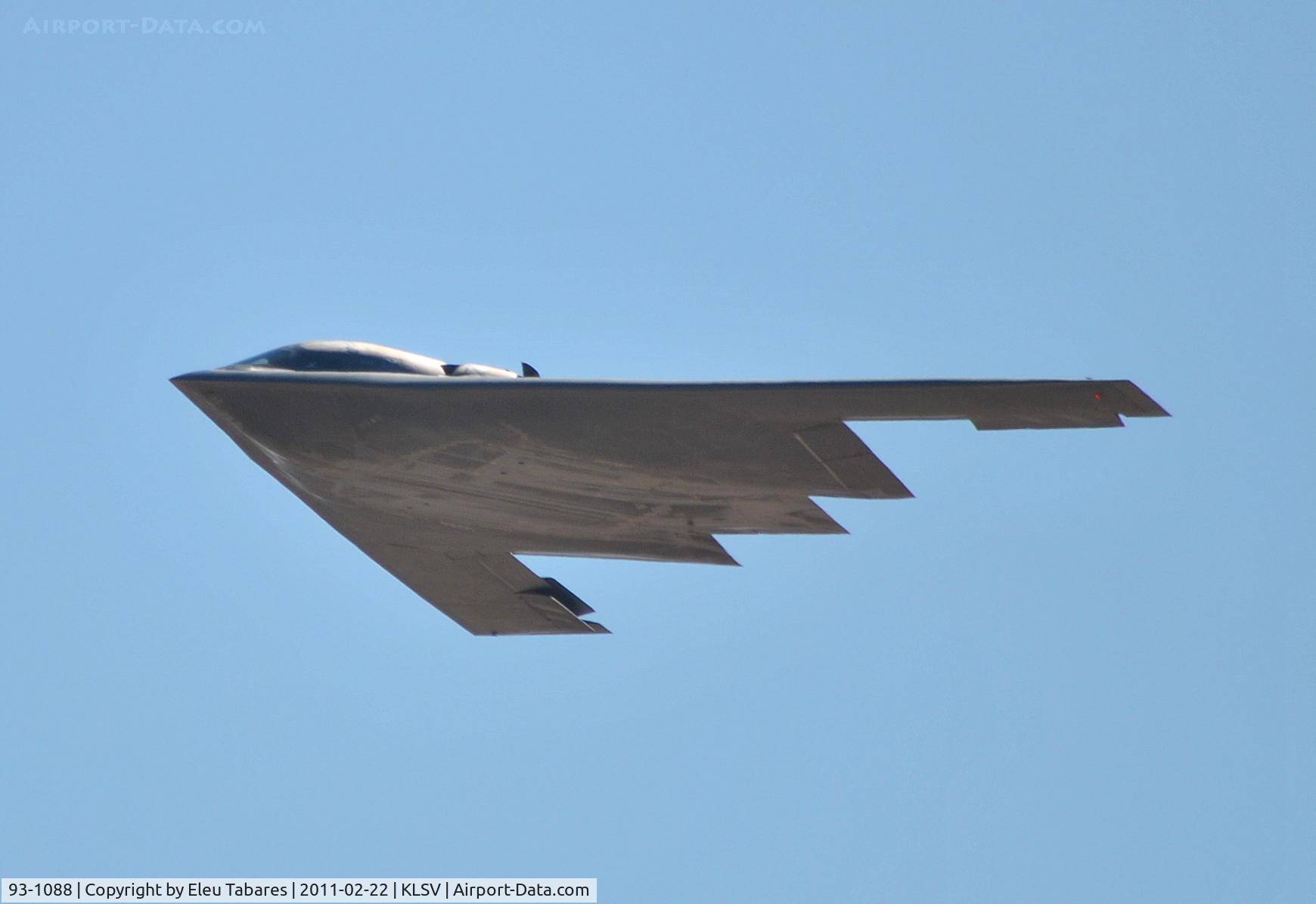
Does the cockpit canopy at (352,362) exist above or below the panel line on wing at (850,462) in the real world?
above

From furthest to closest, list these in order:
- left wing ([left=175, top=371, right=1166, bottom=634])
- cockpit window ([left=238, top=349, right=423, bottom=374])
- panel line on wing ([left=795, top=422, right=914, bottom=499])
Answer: cockpit window ([left=238, top=349, right=423, bottom=374]), panel line on wing ([left=795, top=422, right=914, bottom=499]), left wing ([left=175, top=371, right=1166, bottom=634])

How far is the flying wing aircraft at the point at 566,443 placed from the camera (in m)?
12.7

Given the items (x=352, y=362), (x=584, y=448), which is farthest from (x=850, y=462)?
(x=352, y=362)

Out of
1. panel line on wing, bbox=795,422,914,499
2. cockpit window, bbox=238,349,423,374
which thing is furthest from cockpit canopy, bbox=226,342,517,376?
panel line on wing, bbox=795,422,914,499

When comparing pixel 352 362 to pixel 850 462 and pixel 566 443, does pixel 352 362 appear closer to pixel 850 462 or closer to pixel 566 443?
pixel 566 443

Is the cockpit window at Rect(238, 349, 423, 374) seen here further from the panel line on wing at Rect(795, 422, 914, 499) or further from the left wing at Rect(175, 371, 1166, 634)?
the panel line on wing at Rect(795, 422, 914, 499)

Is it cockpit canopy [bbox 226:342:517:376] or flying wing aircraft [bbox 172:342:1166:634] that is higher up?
cockpit canopy [bbox 226:342:517:376]

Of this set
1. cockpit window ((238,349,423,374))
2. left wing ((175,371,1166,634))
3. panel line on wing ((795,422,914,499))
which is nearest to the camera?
left wing ((175,371,1166,634))

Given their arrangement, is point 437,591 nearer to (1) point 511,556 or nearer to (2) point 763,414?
(1) point 511,556

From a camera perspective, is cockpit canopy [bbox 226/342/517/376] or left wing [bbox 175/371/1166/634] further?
cockpit canopy [bbox 226/342/517/376]

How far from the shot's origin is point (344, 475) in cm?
1530

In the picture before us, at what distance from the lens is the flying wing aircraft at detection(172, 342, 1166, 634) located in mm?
12695

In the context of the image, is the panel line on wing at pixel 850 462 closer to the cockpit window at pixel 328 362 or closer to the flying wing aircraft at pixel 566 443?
the flying wing aircraft at pixel 566 443

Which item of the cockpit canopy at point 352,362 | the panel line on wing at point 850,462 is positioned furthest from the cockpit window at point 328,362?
the panel line on wing at point 850,462
